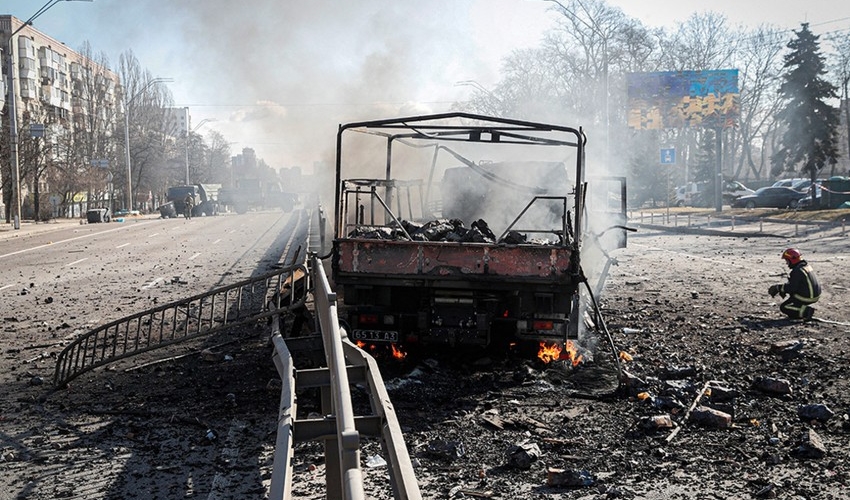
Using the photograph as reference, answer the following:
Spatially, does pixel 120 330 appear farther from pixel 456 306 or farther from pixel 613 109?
pixel 613 109

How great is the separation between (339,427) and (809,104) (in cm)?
4792

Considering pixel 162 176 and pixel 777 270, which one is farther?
pixel 162 176

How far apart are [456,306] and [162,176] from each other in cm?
7897

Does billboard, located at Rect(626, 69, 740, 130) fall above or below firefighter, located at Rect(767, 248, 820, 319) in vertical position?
above

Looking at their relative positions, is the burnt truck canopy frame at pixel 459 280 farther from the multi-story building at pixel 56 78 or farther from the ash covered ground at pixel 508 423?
the multi-story building at pixel 56 78

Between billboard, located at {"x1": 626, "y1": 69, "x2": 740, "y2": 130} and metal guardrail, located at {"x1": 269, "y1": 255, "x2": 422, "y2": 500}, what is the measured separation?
44560 millimetres

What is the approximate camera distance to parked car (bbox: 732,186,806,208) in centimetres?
4416

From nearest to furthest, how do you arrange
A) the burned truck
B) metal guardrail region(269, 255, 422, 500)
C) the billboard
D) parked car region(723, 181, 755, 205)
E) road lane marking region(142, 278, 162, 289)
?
metal guardrail region(269, 255, 422, 500) < the burned truck < road lane marking region(142, 278, 162, 289) < the billboard < parked car region(723, 181, 755, 205)

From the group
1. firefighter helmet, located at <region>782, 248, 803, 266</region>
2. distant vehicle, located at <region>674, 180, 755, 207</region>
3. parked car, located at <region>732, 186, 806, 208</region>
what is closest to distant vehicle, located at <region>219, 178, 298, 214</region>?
distant vehicle, located at <region>674, 180, 755, 207</region>

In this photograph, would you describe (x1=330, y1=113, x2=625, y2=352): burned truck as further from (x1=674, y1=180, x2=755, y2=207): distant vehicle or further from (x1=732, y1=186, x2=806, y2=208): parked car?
(x1=674, y1=180, x2=755, y2=207): distant vehicle

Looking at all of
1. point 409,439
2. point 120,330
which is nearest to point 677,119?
point 120,330

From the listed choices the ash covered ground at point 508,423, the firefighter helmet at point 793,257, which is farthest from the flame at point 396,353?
the firefighter helmet at point 793,257

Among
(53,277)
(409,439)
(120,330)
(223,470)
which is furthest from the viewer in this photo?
(53,277)

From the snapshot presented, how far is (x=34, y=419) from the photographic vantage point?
6211mm
